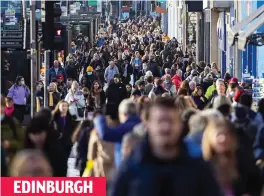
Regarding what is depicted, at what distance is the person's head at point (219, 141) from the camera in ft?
28.6

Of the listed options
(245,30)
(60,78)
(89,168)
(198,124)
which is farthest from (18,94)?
(198,124)

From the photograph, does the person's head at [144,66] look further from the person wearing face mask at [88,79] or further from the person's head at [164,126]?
the person's head at [164,126]

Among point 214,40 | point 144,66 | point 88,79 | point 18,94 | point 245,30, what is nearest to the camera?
point 18,94

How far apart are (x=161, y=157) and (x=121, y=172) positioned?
29cm

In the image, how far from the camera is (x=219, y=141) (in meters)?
8.73

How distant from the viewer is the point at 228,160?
8.69 m

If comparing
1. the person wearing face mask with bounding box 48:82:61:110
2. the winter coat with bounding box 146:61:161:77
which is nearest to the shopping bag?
the person wearing face mask with bounding box 48:82:61:110

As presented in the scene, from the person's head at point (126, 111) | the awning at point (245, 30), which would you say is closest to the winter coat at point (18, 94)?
the awning at point (245, 30)

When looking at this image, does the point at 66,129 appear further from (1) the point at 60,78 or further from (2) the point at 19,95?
(1) the point at 60,78

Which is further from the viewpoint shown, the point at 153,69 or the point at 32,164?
the point at 153,69

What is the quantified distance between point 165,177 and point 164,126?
1.01 ft

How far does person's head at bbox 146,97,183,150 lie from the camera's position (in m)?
6.88

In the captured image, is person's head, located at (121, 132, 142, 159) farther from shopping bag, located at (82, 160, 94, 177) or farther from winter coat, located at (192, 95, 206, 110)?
winter coat, located at (192, 95, 206, 110)

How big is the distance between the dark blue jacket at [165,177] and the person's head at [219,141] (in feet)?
5.26
